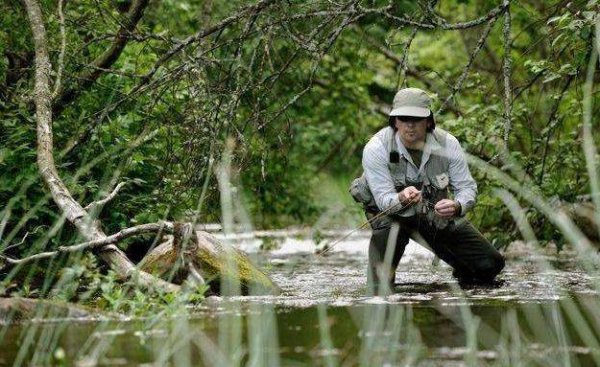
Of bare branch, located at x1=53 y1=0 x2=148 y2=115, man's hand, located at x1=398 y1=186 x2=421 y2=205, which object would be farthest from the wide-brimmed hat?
bare branch, located at x1=53 y1=0 x2=148 y2=115

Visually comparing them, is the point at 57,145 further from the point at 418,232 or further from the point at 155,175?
the point at 418,232

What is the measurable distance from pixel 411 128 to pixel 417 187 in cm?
47

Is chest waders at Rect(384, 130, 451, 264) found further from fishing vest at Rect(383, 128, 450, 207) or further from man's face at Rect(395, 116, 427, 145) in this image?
man's face at Rect(395, 116, 427, 145)

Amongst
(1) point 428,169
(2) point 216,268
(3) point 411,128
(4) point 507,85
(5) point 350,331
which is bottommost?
(5) point 350,331

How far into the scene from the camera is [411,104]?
22.5 ft

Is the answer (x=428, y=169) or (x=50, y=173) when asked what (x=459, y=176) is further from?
(x=50, y=173)

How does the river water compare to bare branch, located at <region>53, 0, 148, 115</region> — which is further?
bare branch, located at <region>53, 0, 148, 115</region>

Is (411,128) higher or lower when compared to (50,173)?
higher

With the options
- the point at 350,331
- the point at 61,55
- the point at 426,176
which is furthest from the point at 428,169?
the point at 61,55

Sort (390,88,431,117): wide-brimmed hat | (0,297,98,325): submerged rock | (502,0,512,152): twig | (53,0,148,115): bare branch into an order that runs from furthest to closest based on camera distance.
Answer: (53,0,148,115): bare branch
(390,88,431,117): wide-brimmed hat
(502,0,512,152): twig
(0,297,98,325): submerged rock

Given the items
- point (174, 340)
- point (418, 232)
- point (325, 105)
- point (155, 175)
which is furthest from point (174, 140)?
point (325, 105)

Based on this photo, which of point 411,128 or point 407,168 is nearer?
point 411,128

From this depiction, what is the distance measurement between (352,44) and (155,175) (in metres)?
5.23

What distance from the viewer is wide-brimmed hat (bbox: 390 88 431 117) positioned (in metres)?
6.82
